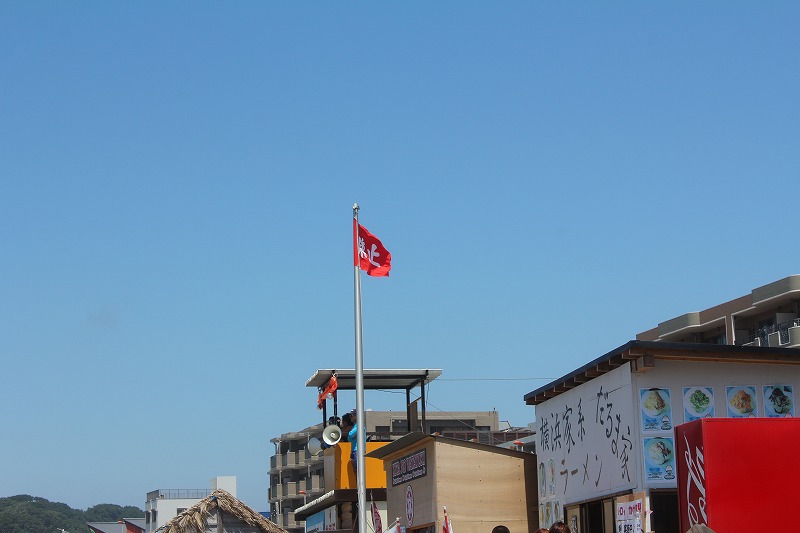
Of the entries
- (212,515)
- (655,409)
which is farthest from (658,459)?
(212,515)

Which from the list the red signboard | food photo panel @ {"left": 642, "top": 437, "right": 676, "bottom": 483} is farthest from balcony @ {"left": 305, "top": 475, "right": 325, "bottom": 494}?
the red signboard

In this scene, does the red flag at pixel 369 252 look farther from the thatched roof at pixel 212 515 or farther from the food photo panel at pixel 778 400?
the food photo panel at pixel 778 400

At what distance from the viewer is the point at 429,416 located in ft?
334

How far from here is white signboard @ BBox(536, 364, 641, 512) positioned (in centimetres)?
1847

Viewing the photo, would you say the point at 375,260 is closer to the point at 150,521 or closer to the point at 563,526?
the point at 563,526

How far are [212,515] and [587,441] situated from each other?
258 inches

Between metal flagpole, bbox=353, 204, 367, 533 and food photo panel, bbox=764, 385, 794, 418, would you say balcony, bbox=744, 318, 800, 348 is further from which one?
food photo panel, bbox=764, 385, 794, 418

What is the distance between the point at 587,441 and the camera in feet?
66.4

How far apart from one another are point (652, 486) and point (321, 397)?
15.4 m

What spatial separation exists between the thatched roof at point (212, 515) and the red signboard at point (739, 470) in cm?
787

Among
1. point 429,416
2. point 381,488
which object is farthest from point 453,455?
point 429,416

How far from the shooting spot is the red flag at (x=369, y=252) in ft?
75.0

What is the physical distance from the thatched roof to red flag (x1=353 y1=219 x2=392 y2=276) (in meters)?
5.81

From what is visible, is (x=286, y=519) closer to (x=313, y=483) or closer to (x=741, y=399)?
(x=313, y=483)
